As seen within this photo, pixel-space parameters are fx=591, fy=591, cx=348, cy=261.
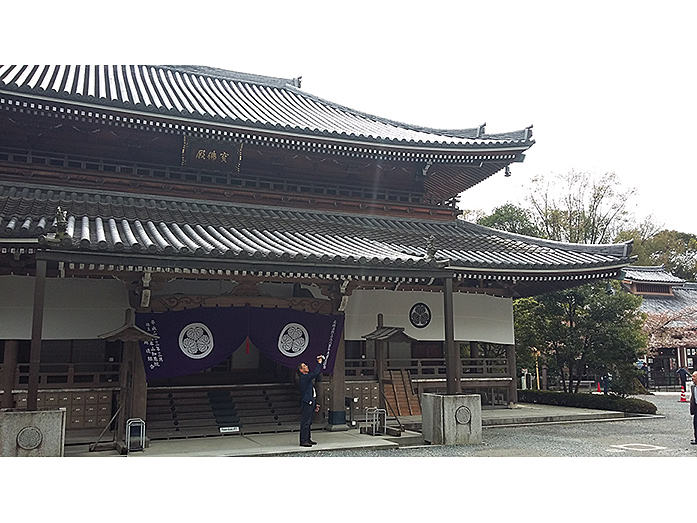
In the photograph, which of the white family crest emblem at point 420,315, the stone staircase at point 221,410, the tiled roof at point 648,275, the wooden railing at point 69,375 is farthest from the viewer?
the tiled roof at point 648,275

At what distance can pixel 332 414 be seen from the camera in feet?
40.1

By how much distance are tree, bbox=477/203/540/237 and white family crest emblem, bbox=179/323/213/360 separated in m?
23.8

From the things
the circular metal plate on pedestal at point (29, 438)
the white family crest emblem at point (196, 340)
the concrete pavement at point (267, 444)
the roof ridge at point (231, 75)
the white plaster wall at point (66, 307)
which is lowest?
the concrete pavement at point (267, 444)

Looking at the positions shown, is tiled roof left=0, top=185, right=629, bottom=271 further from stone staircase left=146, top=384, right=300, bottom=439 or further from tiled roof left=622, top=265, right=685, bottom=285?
tiled roof left=622, top=265, right=685, bottom=285

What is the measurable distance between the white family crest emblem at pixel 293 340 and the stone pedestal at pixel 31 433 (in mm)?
4413

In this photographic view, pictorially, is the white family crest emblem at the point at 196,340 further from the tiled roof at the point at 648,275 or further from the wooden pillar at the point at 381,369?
the tiled roof at the point at 648,275

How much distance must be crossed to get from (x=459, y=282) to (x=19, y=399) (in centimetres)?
974

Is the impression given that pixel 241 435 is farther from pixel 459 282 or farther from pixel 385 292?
pixel 459 282

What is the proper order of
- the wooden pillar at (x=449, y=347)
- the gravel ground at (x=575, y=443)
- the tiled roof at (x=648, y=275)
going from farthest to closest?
1. the tiled roof at (x=648, y=275)
2. the wooden pillar at (x=449, y=347)
3. the gravel ground at (x=575, y=443)

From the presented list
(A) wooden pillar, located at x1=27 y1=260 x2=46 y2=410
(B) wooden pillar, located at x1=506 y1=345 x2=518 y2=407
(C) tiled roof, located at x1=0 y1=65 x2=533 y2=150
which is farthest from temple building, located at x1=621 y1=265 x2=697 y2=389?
(A) wooden pillar, located at x1=27 y1=260 x2=46 y2=410

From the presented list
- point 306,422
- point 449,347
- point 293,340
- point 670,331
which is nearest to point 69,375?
point 293,340

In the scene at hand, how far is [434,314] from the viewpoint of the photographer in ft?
46.7

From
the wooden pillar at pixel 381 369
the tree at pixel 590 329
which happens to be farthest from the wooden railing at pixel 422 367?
the tree at pixel 590 329

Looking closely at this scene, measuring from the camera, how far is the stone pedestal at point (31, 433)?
26.7 ft
